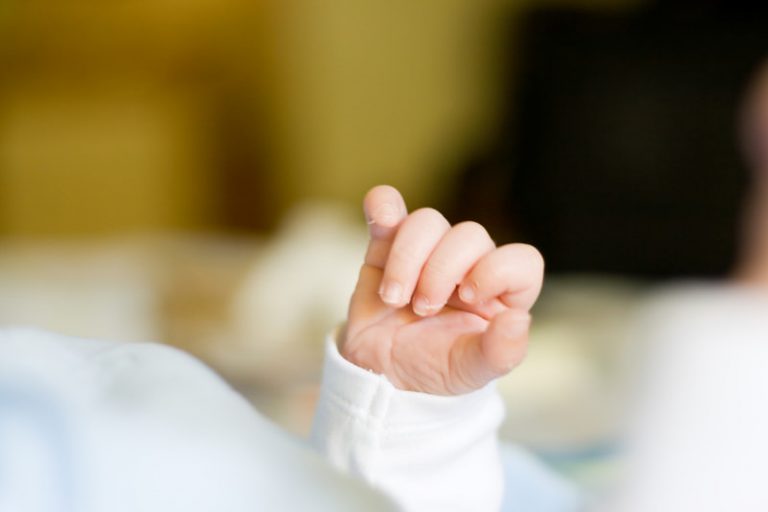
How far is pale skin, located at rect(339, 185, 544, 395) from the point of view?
0.48m

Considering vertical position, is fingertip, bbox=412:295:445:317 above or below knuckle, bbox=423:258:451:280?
below

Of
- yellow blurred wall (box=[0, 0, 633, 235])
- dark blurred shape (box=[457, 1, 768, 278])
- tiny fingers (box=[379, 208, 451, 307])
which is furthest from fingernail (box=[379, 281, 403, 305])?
yellow blurred wall (box=[0, 0, 633, 235])

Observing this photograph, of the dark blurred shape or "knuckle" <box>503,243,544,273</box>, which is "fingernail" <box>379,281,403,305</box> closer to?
"knuckle" <box>503,243,544,273</box>

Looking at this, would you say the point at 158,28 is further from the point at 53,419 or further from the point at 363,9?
the point at 53,419

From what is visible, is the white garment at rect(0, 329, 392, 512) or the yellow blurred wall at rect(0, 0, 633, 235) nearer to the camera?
the white garment at rect(0, 329, 392, 512)

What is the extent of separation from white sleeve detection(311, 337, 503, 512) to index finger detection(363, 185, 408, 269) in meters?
0.06

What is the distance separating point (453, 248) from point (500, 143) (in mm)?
2361

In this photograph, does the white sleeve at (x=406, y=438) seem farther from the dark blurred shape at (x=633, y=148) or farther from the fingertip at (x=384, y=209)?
the dark blurred shape at (x=633, y=148)

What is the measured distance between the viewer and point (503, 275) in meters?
0.48

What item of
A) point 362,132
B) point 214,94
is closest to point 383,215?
point 362,132

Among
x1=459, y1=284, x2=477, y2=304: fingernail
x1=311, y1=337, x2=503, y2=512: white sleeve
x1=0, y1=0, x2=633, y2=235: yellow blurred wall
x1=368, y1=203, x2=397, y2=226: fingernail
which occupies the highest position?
x1=368, y1=203, x2=397, y2=226: fingernail

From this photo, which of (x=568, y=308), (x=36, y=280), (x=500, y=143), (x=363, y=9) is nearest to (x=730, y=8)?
(x=500, y=143)

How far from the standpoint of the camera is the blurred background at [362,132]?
2182 millimetres

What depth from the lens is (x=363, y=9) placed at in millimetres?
2881
